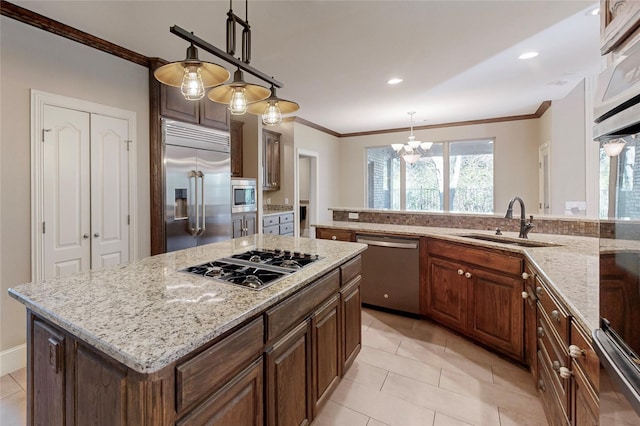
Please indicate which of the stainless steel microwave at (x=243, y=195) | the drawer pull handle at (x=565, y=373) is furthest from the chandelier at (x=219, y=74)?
the stainless steel microwave at (x=243, y=195)

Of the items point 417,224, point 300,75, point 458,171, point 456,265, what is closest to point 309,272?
point 456,265

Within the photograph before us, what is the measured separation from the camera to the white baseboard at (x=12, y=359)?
221 centimetres

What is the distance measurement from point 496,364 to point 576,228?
1385 millimetres

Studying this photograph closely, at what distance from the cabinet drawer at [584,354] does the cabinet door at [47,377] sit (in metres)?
1.83

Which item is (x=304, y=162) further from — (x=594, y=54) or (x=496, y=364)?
(x=496, y=364)

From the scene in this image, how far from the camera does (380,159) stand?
7.07 metres

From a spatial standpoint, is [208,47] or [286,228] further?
[286,228]

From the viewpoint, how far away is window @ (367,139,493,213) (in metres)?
5.98

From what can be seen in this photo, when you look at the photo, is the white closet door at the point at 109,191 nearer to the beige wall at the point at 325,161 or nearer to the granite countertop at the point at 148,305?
the granite countertop at the point at 148,305

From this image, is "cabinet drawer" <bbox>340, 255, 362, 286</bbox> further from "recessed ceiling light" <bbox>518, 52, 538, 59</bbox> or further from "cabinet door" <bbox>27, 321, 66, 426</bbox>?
"recessed ceiling light" <bbox>518, 52, 538, 59</bbox>

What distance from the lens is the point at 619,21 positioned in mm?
743

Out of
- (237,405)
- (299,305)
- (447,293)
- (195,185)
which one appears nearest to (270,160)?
(195,185)

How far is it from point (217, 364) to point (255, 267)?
0.70m

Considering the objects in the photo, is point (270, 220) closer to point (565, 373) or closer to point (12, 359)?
point (12, 359)
